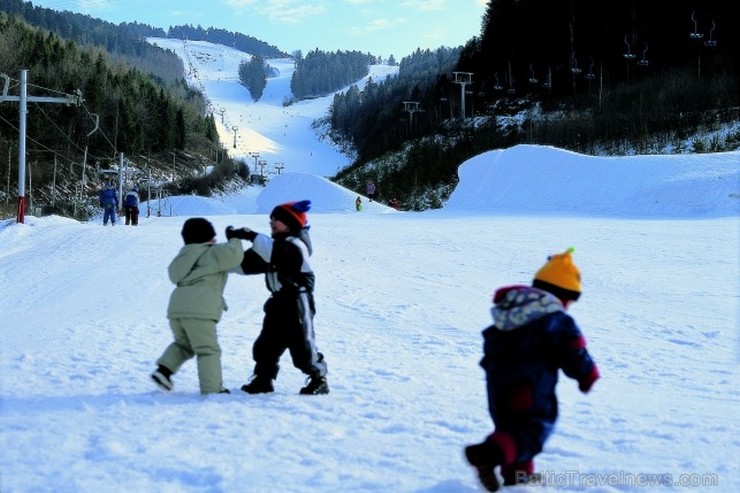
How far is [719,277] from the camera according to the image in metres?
9.81

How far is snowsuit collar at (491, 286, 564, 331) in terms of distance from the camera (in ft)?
9.52

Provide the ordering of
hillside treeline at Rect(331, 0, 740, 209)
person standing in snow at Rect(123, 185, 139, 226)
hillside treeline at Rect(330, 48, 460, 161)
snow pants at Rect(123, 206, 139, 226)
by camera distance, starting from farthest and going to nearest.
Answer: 1. hillside treeline at Rect(330, 48, 460, 161)
2. hillside treeline at Rect(331, 0, 740, 209)
3. snow pants at Rect(123, 206, 139, 226)
4. person standing in snow at Rect(123, 185, 139, 226)

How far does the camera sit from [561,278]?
3004mm

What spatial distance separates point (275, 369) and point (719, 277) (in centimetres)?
766

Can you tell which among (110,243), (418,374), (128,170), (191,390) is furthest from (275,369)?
(128,170)

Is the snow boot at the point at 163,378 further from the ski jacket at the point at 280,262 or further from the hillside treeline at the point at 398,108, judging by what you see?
the hillside treeline at the point at 398,108

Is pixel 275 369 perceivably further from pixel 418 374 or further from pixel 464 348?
pixel 464 348

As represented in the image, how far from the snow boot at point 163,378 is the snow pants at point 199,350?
1.1 inches

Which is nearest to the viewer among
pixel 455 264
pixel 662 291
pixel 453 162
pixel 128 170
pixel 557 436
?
pixel 557 436

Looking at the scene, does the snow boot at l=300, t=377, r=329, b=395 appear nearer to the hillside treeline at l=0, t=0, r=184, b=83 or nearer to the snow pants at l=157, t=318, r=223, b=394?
the snow pants at l=157, t=318, r=223, b=394

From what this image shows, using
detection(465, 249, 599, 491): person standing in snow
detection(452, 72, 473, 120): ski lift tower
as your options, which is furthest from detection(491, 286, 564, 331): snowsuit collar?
detection(452, 72, 473, 120): ski lift tower

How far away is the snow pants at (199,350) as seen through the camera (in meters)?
4.36

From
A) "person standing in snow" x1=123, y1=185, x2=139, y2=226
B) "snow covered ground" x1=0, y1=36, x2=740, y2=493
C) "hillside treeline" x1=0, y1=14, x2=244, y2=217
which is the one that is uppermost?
"hillside treeline" x1=0, y1=14, x2=244, y2=217

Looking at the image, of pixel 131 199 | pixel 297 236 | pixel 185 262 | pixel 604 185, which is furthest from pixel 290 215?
pixel 604 185
